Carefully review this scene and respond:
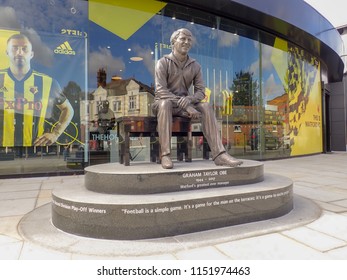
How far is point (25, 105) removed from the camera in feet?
26.9

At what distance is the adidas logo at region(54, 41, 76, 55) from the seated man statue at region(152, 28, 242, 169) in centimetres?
520

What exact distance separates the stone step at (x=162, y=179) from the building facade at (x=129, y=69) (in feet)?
10.7

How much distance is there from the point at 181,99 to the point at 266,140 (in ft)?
29.7

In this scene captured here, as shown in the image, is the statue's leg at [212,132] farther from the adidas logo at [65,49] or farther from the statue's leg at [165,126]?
the adidas logo at [65,49]

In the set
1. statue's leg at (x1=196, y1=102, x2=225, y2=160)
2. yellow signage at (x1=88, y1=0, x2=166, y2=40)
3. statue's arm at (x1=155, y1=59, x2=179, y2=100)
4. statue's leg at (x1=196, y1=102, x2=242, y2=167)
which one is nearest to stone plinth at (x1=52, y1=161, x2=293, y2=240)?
statue's leg at (x1=196, y1=102, x2=242, y2=167)

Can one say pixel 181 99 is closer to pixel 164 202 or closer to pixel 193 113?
pixel 193 113

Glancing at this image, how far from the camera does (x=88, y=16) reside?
890 cm

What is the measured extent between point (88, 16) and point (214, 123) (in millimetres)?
6638

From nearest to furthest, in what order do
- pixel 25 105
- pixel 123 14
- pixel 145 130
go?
pixel 145 130
pixel 25 105
pixel 123 14

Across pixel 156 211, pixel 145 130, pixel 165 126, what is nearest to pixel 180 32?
pixel 165 126

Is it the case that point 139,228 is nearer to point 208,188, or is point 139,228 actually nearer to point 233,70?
point 208,188

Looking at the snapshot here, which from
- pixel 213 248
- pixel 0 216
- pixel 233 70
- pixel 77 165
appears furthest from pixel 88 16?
pixel 213 248

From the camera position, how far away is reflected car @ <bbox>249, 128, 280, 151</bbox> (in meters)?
12.1

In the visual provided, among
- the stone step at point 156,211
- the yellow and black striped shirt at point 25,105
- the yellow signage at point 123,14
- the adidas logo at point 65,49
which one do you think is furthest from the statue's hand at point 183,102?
the yellow signage at point 123,14
